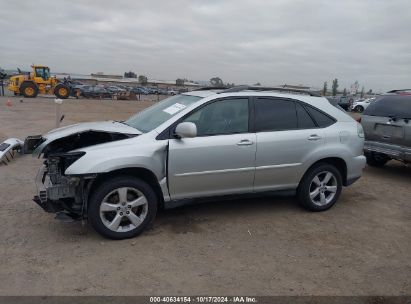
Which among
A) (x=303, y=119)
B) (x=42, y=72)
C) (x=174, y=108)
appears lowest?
(x=303, y=119)

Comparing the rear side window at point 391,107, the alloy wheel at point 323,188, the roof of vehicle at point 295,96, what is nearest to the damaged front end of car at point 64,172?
the roof of vehicle at point 295,96

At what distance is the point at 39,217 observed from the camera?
16.4ft

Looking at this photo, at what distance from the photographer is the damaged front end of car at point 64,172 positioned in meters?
4.27

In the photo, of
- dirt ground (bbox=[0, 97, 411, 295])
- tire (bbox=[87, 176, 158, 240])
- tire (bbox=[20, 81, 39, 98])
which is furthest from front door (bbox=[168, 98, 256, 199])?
tire (bbox=[20, 81, 39, 98])

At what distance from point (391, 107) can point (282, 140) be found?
368 cm

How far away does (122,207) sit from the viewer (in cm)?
434

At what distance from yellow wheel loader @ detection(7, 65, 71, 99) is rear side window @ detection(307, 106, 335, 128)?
3234cm

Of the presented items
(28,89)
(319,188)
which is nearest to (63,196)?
(319,188)

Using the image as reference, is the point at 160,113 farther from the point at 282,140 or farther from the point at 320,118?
the point at 320,118

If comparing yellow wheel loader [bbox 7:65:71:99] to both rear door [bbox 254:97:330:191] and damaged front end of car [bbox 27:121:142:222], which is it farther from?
rear door [bbox 254:97:330:191]

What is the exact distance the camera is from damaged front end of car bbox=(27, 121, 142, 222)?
4.27 m

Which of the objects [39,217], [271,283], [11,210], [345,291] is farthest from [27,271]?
[345,291]

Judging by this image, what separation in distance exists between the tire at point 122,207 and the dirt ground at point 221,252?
5.6 inches

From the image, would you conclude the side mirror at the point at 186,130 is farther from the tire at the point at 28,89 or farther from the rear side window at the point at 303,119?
the tire at the point at 28,89
